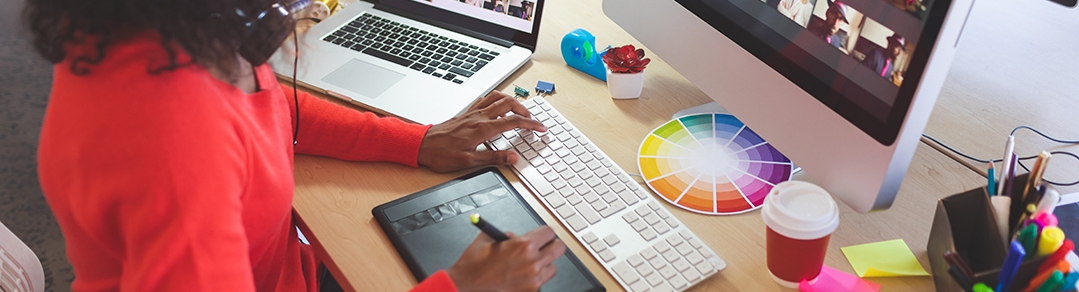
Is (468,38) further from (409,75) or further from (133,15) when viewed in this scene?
(133,15)

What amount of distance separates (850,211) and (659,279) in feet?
0.90

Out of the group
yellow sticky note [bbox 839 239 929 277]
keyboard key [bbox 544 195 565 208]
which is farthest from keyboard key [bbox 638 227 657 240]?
yellow sticky note [bbox 839 239 929 277]

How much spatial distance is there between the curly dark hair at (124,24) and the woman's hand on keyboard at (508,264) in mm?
301

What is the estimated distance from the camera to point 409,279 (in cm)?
65

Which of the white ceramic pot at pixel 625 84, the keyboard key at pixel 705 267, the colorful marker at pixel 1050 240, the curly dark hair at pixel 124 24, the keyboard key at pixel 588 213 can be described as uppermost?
the curly dark hair at pixel 124 24

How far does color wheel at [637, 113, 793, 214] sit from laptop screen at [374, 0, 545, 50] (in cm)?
29

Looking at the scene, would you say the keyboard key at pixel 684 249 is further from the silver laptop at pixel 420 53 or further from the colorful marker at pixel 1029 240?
the silver laptop at pixel 420 53

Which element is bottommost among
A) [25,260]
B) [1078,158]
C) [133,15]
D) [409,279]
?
[25,260]

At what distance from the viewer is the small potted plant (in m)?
0.93

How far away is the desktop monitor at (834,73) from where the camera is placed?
547mm

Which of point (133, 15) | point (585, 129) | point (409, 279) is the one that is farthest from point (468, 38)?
point (133, 15)

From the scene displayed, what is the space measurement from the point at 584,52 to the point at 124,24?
659 millimetres

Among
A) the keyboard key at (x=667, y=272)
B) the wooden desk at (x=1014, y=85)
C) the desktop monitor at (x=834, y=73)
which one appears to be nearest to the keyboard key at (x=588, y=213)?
the keyboard key at (x=667, y=272)

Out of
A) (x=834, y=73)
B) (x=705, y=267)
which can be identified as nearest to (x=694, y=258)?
(x=705, y=267)
